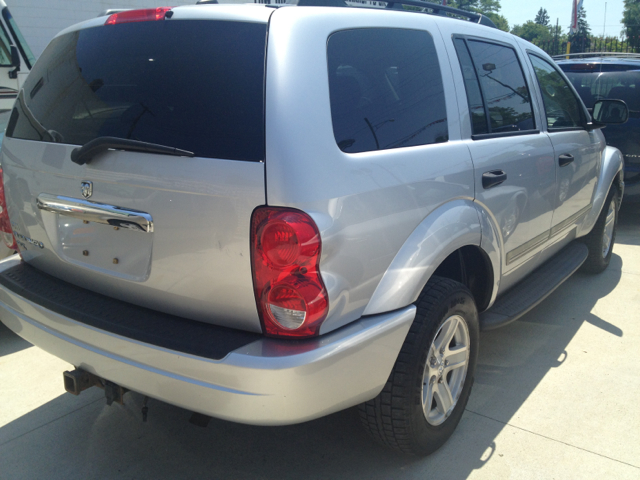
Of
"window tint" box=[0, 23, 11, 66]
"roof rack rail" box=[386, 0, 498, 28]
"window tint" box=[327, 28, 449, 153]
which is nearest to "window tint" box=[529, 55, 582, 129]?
"roof rack rail" box=[386, 0, 498, 28]

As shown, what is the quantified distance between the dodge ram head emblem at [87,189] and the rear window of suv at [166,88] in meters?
0.18

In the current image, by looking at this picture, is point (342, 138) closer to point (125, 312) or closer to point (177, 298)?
→ point (177, 298)

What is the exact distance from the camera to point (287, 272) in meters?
1.81

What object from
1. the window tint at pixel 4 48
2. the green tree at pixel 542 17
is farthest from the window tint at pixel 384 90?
the green tree at pixel 542 17

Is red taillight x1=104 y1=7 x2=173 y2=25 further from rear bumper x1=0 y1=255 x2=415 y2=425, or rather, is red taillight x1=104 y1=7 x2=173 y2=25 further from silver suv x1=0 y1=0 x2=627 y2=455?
rear bumper x1=0 y1=255 x2=415 y2=425

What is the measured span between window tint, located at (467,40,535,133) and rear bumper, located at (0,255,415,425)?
1.34 meters

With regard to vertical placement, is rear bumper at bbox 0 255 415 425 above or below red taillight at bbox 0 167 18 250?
below

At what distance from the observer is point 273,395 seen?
1.77 metres

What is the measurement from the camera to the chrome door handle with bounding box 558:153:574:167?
3.48 meters

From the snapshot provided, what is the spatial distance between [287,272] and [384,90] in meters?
0.87

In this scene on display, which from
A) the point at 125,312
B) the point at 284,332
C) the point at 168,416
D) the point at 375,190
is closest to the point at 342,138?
the point at 375,190

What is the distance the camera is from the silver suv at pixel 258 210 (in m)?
1.82

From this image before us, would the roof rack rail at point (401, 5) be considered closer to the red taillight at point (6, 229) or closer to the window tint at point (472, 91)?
the window tint at point (472, 91)

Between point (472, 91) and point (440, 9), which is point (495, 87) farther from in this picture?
point (440, 9)
